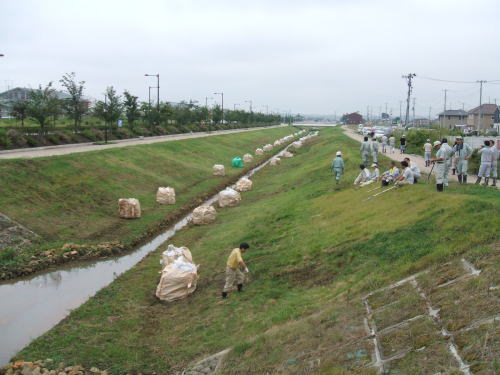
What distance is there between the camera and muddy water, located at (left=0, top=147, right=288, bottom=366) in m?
11.5

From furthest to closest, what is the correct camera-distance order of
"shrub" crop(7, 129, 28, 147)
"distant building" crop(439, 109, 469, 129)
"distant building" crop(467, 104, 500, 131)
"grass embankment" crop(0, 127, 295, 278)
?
"distant building" crop(439, 109, 469, 129) < "distant building" crop(467, 104, 500, 131) < "shrub" crop(7, 129, 28, 147) < "grass embankment" crop(0, 127, 295, 278)

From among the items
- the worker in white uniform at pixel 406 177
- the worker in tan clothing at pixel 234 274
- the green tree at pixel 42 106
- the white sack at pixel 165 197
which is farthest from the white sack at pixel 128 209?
the green tree at pixel 42 106

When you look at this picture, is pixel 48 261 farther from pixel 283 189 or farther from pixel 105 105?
pixel 105 105

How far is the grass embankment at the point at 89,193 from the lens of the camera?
62.4ft

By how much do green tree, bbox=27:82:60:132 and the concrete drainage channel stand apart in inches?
1000

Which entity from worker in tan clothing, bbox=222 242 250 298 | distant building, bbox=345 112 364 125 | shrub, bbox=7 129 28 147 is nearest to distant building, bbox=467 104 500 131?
shrub, bbox=7 129 28 147

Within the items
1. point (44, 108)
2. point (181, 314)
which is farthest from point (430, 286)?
point (44, 108)

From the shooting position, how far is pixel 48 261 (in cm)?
1638

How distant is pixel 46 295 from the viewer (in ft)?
45.9

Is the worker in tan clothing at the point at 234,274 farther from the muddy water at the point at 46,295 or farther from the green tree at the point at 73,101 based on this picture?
the green tree at the point at 73,101

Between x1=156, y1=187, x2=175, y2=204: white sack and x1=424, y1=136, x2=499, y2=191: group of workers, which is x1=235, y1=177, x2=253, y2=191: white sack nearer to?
x1=156, y1=187, x2=175, y2=204: white sack

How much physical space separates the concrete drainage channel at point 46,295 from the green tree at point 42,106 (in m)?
25.4

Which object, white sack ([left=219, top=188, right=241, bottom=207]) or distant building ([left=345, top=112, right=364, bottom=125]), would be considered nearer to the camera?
white sack ([left=219, top=188, right=241, bottom=207])

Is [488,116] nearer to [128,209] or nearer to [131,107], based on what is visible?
[131,107]
